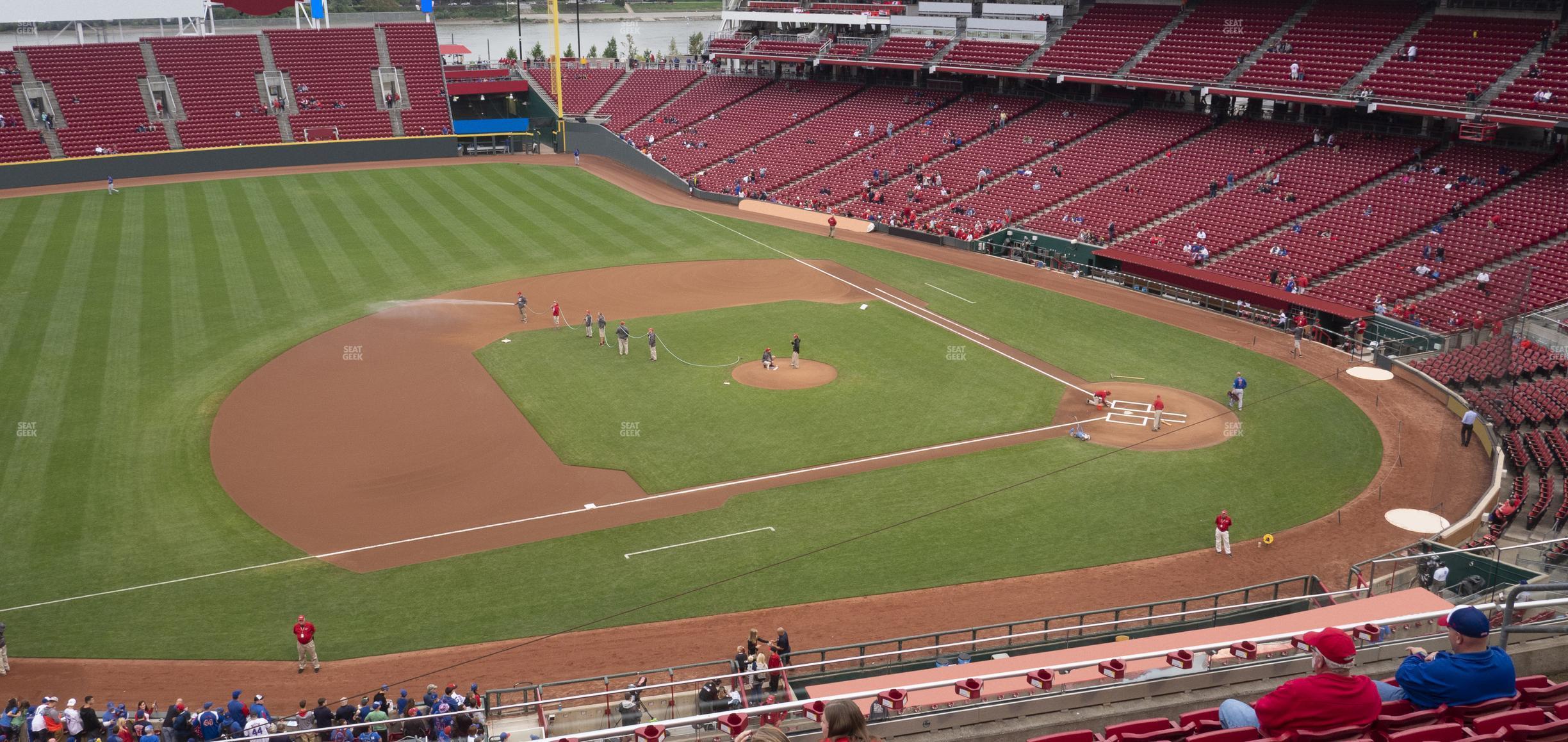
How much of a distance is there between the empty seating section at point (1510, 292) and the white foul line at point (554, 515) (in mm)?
15287

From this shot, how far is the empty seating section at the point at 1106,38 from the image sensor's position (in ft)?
195

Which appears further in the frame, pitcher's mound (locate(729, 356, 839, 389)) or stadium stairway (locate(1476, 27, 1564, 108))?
stadium stairway (locate(1476, 27, 1564, 108))

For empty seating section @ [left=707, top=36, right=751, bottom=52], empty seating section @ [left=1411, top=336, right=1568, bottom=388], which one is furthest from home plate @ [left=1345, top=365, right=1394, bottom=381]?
empty seating section @ [left=707, top=36, right=751, bottom=52]

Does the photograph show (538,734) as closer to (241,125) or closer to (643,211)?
(643,211)

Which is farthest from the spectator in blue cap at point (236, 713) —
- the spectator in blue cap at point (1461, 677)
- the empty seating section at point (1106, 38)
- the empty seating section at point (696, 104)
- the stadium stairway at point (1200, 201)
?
the empty seating section at point (696, 104)

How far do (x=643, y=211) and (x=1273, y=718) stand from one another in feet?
180

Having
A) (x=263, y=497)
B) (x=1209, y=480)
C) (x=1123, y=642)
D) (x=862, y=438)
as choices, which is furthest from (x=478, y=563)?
(x=1209, y=480)

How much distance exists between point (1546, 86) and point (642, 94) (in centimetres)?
6052

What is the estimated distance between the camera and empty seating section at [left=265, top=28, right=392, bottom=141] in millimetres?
73625

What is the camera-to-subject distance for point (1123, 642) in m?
18.6

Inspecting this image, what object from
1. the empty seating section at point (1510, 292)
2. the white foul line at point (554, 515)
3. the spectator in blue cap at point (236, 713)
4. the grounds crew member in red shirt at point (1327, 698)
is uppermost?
the grounds crew member in red shirt at point (1327, 698)

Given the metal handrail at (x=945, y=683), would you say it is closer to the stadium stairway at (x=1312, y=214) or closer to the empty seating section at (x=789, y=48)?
the stadium stairway at (x=1312, y=214)

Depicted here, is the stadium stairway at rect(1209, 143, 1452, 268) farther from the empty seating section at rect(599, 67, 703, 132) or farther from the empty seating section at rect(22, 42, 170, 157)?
the empty seating section at rect(22, 42, 170, 157)

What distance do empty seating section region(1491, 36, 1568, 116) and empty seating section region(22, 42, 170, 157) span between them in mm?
71764
